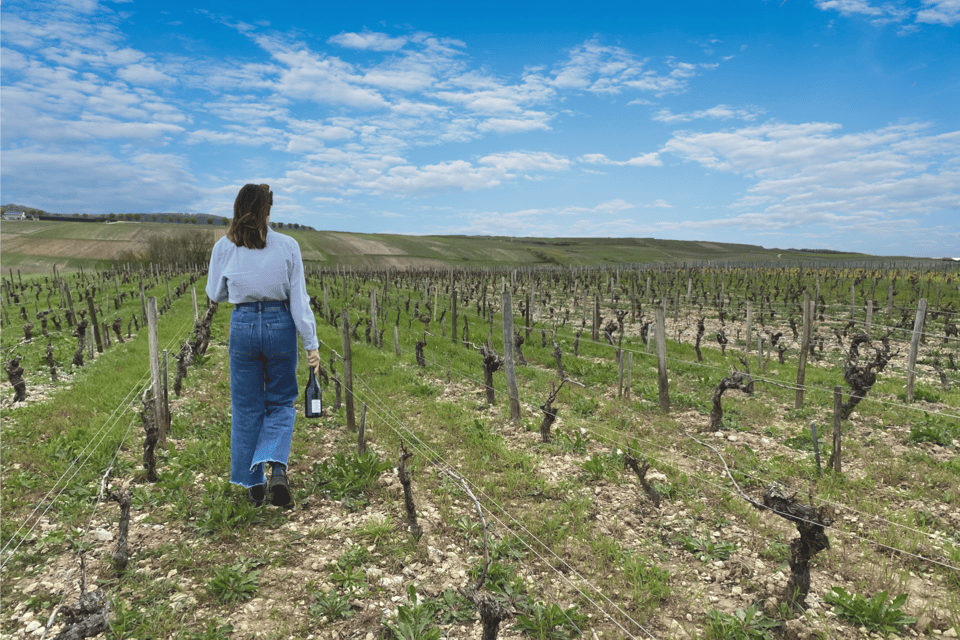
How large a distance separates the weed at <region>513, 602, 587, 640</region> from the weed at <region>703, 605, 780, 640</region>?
33.5 inches

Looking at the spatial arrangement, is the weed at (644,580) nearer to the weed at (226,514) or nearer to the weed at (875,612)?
the weed at (875,612)

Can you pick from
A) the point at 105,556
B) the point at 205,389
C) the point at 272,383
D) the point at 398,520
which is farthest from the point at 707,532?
the point at 205,389

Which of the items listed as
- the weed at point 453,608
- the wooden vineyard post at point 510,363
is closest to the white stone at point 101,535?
the weed at point 453,608

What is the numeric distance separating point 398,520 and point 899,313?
3021 cm

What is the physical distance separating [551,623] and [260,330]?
3163 mm

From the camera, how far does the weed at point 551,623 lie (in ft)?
10.4

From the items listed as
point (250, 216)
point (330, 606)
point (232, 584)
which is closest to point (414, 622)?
point (330, 606)

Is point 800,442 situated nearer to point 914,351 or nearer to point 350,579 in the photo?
point 914,351

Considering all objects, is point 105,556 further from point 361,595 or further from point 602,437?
point 602,437

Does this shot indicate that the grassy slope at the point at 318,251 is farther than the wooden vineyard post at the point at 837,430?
Yes

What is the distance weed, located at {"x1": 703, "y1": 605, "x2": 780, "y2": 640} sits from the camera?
3139mm

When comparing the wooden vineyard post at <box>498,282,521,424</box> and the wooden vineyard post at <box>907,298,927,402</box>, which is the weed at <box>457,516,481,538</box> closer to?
the wooden vineyard post at <box>498,282,521,424</box>

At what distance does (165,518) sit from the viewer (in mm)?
4398

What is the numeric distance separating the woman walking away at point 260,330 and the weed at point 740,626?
3.56m
